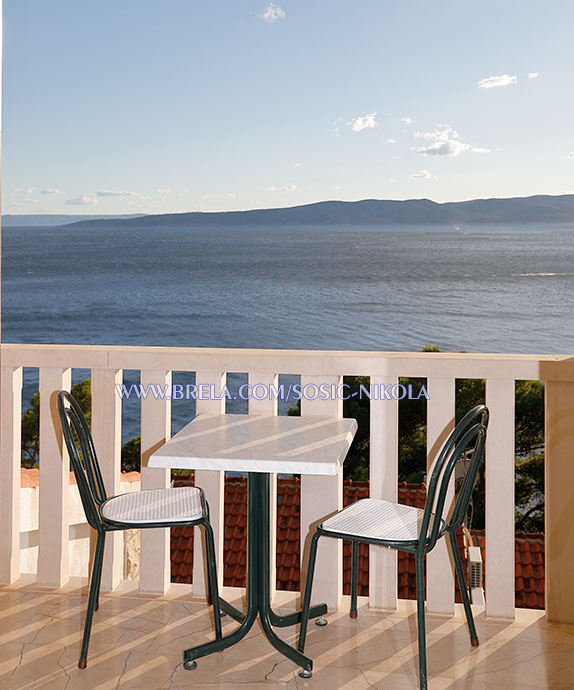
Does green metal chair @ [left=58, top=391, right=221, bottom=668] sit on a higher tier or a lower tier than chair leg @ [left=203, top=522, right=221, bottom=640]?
higher

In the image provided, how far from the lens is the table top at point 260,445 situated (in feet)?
5.89

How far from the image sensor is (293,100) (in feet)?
61.3

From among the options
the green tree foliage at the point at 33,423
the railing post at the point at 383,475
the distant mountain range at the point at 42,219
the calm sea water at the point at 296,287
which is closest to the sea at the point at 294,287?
the calm sea water at the point at 296,287

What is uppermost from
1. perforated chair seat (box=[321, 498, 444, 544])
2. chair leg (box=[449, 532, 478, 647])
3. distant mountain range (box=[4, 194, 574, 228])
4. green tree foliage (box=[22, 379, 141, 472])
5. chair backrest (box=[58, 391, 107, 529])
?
distant mountain range (box=[4, 194, 574, 228])

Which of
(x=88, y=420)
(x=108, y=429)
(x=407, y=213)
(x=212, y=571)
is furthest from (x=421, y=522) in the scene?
(x=407, y=213)

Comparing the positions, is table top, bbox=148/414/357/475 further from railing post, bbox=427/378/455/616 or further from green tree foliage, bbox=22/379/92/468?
green tree foliage, bbox=22/379/92/468

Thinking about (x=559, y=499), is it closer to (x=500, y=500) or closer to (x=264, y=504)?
(x=500, y=500)

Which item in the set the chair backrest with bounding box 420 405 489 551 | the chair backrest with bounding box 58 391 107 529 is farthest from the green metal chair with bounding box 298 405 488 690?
the chair backrest with bounding box 58 391 107 529

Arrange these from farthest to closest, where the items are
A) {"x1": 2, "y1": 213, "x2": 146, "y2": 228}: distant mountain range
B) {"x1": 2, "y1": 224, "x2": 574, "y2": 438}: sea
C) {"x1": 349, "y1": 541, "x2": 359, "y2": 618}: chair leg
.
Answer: {"x1": 2, "y1": 213, "x2": 146, "y2": 228}: distant mountain range, {"x1": 2, "y1": 224, "x2": 574, "y2": 438}: sea, {"x1": 349, "y1": 541, "x2": 359, "y2": 618}: chair leg

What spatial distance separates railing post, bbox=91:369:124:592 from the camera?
2.35 m

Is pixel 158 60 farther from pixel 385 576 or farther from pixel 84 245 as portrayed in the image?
pixel 385 576

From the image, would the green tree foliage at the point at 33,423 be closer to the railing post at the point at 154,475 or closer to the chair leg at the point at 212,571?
the railing post at the point at 154,475

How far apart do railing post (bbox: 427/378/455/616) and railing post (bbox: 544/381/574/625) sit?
0.91 ft

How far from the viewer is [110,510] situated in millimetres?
2023
